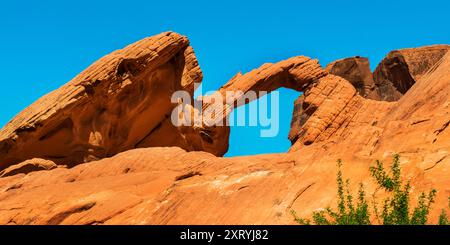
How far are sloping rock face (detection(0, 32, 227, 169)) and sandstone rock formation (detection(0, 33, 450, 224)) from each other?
0.04m

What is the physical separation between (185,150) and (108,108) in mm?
5632

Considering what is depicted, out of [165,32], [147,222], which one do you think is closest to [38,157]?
[165,32]

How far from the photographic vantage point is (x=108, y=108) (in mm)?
26000

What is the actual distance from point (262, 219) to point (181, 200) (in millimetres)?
2583

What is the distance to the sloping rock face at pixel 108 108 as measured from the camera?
990 inches

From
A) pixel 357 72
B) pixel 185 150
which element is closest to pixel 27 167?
pixel 185 150

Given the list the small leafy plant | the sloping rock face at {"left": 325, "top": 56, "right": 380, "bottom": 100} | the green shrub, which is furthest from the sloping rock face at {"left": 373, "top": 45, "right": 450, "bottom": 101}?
the green shrub

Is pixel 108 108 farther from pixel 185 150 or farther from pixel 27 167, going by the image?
pixel 185 150

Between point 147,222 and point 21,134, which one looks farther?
point 21,134
